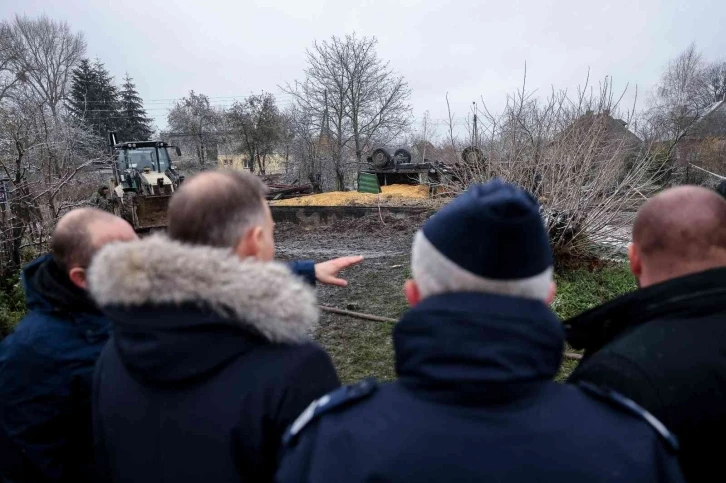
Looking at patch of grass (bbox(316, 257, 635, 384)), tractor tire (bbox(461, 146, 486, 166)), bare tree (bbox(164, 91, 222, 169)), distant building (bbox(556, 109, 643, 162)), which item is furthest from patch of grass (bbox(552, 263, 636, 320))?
bare tree (bbox(164, 91, 222, 169))

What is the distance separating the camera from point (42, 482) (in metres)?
1.66

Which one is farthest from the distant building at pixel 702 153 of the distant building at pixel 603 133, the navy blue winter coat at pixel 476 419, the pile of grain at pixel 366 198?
the navy blue winter coat at pixel 476 419

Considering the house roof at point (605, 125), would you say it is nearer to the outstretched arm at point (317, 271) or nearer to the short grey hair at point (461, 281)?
the outstretched arm at point (317, 271)

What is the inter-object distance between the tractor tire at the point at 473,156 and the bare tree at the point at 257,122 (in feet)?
71.8

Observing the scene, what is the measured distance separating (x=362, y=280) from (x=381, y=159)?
44.9ft

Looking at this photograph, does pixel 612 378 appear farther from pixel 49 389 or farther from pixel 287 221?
pixel 287 221

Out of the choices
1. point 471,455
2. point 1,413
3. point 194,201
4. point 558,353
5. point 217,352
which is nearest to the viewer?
point 471,455

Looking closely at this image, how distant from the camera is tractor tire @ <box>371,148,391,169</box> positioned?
21484 mm

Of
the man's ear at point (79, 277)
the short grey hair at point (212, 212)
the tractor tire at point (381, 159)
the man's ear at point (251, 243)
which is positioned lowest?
the man's ear at point (79, 277)

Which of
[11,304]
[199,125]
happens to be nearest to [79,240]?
[11,304]

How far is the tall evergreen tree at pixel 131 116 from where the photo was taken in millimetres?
41250

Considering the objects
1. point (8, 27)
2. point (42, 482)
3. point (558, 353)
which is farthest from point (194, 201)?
point (8, 27)

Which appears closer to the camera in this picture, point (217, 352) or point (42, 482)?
point (217, 352)

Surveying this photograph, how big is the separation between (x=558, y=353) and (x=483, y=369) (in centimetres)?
19
